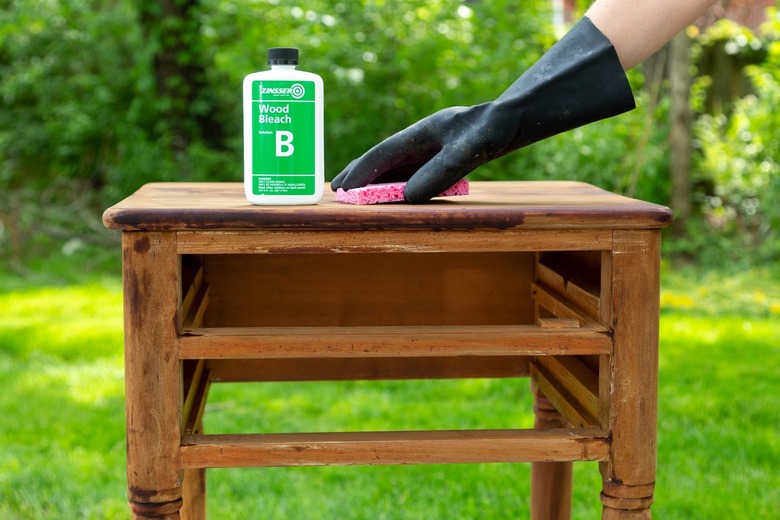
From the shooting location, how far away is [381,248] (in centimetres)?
132

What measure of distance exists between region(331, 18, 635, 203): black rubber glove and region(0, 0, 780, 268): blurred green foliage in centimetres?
317

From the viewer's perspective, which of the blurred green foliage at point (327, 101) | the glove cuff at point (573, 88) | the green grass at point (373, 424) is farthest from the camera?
the blurred green foliage at point (327, 101)

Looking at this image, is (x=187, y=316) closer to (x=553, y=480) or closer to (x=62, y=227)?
(x=553, y=480)

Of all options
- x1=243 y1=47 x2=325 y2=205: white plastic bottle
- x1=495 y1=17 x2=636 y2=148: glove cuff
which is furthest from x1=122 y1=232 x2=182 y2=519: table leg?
x1=495 y1=17 x2=636 y2=148: glove cuff

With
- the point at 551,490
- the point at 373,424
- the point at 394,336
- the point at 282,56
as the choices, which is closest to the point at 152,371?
the point at 394,336

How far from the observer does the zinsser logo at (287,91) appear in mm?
1374

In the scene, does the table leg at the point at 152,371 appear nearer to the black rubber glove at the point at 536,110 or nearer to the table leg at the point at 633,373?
the black rubber glove at the point at 536,110

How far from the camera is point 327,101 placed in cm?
477

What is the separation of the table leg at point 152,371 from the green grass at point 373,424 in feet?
3.30

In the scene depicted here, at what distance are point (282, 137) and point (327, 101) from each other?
345 centimetres

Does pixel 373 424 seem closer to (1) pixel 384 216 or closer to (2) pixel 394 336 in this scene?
(2) pixel 394 336

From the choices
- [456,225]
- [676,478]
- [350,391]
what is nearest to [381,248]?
[456,225]

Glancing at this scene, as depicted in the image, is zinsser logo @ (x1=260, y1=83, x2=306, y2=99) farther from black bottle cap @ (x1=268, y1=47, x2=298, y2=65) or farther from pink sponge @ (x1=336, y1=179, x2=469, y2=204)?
pink sponge @ (x1=336, y1=179, x2=469, y2=204)

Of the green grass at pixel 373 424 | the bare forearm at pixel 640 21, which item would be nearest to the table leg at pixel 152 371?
the bare forearm at pixel 640 21
